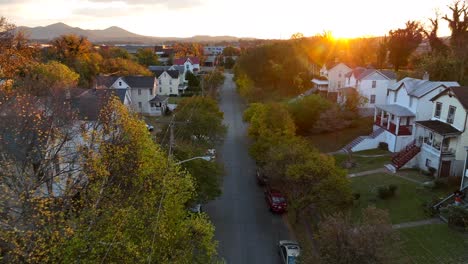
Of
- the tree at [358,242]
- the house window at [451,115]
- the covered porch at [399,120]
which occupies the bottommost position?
the tree at [358,242]

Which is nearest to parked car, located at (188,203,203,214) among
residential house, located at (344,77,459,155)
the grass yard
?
residential house, located at (344,77,459,155)

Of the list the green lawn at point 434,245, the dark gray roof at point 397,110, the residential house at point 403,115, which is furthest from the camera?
the dark gray roof at point 397,110

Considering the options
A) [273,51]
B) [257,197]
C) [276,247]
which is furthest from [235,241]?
[273,51]

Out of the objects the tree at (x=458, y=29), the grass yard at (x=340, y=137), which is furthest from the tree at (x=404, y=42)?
the grass yard at (x=340, y=137)

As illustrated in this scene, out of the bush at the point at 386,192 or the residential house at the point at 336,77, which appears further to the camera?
the residential house at the point at 336,77

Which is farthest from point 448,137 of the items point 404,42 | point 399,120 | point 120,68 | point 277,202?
point 120,68

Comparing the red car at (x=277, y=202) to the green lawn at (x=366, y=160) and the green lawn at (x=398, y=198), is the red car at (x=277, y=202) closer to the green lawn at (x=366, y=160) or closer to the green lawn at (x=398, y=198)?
the green lawn at (x=398, y=198)

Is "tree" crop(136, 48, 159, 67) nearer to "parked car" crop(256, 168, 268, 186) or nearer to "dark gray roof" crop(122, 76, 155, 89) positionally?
"dark gray roof" crop(122, 76, 155, 89)
